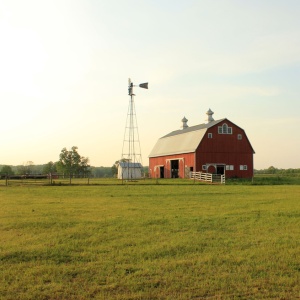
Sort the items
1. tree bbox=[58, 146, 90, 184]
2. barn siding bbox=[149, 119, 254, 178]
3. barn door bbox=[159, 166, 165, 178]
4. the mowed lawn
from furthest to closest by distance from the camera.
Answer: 1. tree bbox=[58, 146, 90, 184]
2. barn door bbox=[159, 166, 165, 178]
3. barn siding bbox=[149, 119, 254, 178]
4. the mowed lawn

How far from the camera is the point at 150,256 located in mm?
8891

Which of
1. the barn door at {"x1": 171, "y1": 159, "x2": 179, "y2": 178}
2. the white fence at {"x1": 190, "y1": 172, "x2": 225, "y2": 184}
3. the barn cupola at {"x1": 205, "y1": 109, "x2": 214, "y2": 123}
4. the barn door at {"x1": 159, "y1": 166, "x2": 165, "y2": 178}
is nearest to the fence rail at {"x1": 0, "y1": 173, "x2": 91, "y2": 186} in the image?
the white fence at {"x1": 190, "y1": 172, "x2": 225, "y2": 184}

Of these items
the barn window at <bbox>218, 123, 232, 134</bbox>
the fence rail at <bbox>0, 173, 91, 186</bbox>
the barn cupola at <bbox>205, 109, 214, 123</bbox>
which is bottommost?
the fence rail at <bbox>0, 173, 91, 186</bbox>

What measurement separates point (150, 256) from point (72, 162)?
338 ft

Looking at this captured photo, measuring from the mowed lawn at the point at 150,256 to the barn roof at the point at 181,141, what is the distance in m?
41.6

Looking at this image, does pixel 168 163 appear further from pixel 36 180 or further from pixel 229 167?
pixel 36 180

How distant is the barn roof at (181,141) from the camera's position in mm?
56188

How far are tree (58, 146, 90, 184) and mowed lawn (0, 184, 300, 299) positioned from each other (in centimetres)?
9472

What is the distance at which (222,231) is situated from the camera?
1173 cm

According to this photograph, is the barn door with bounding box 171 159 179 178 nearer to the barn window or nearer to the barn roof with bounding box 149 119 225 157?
the barn roof with bounding box 149 119 225 157

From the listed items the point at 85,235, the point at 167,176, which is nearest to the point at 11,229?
the point at 85,235

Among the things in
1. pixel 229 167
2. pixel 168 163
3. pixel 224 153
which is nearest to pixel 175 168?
pixel 168 163

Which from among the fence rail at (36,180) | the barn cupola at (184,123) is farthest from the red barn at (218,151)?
the fence rail at (36,180)

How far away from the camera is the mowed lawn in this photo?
22.2 ft
